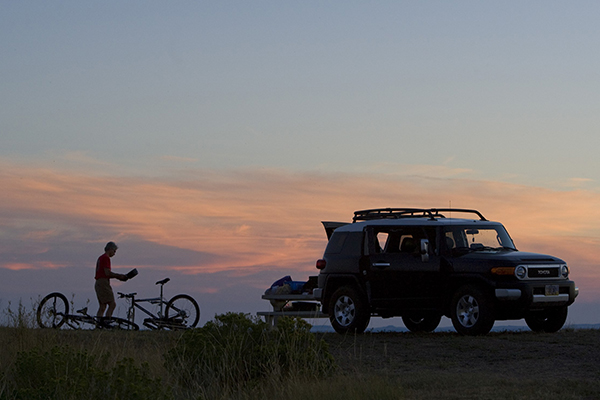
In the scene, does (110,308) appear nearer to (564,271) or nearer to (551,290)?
(551,290)

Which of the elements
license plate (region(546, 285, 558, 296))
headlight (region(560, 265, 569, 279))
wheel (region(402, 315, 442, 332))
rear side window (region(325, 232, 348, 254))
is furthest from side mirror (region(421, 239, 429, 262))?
wheel (region(402, 315, 442, 332))

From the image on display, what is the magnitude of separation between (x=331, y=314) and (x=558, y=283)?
184 inches

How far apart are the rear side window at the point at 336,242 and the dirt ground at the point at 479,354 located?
190 centimetres

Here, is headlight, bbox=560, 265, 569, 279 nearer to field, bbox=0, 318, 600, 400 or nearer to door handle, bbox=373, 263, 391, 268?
field, bbox=0, 318, 600, 400

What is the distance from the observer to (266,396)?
37.0 feet

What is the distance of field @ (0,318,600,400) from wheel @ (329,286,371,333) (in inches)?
12.9

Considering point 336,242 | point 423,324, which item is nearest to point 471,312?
point 423,324

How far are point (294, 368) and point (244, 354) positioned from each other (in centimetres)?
110

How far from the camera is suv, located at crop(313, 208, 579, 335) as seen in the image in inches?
658

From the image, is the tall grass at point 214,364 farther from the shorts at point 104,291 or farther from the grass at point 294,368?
the shorts at point 104,291

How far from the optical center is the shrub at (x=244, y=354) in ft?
40.9

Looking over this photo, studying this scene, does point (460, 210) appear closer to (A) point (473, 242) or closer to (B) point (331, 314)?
(A) point (473, 242)

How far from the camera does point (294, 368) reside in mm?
12227

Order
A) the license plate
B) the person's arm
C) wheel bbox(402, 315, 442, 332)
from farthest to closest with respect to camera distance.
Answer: the person's arm < wheel bbox(402, 315, 442, 332) < the license plate
